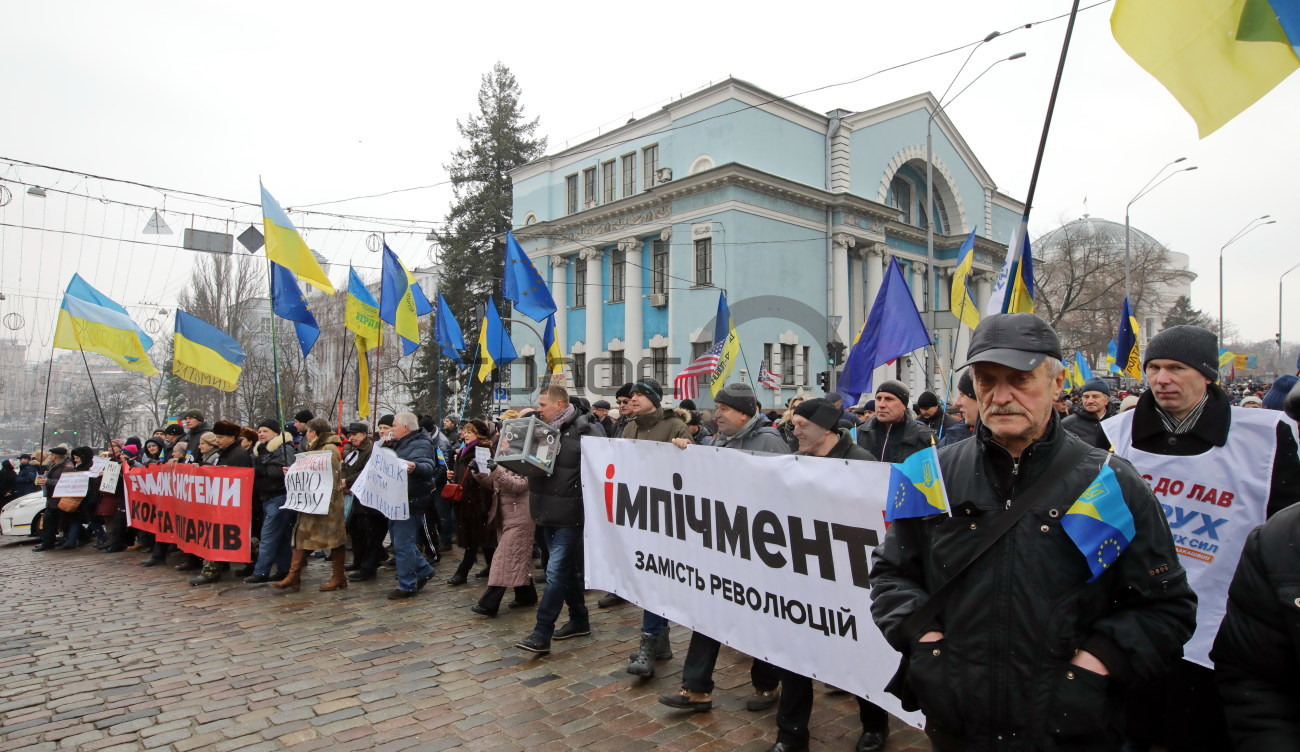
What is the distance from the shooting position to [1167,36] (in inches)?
109

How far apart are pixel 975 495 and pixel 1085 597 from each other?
1.23 feet

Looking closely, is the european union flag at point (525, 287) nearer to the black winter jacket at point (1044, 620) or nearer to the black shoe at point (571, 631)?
the black shoe at point (571, 631)

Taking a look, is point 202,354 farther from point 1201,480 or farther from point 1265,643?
point 1265,643

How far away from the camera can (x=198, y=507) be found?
30.5 ft

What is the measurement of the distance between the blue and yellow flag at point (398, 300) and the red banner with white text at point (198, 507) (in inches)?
172

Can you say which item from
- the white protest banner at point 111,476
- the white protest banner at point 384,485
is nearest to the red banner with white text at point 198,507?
the white protest banner at point 111,476

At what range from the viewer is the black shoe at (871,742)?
13.5 feet

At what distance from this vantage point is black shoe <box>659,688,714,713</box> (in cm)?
464

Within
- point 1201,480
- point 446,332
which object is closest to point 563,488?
point 1201,480

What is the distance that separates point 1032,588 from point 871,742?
2.61 m

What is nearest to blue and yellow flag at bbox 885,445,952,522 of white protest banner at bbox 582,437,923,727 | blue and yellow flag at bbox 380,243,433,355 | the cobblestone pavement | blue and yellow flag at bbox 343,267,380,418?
white protest banner at bbox 582,437,923,727

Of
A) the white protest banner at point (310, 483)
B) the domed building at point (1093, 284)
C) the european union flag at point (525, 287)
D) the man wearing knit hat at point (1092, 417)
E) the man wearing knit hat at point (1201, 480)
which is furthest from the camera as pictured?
the domed building at point (1093, 284)

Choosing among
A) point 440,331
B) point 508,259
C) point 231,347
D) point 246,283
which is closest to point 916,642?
point 231,347

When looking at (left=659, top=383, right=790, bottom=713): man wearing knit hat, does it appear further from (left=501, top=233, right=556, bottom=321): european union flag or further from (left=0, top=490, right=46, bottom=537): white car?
(left=0, top=490, right=46, bottom=537): white car
